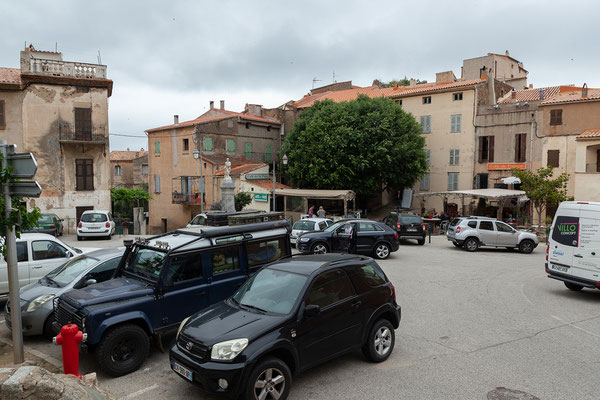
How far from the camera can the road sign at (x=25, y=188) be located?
592 cm

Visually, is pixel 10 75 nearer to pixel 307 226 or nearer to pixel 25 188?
pixel 307 226

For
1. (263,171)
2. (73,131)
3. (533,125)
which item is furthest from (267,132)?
(533,125)

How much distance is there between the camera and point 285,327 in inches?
207

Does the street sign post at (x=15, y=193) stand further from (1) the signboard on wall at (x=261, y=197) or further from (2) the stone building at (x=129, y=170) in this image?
(2) the stone building at (x=129, y=170)

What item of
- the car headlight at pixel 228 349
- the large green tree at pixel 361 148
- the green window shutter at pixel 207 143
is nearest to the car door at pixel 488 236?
the large green tree at pixel 361 148

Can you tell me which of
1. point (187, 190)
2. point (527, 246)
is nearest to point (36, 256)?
point (527, 246)

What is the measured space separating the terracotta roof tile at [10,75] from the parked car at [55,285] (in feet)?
73.5

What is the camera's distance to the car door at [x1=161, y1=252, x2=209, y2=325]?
6684 mm

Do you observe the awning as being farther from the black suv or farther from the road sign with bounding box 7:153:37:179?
the road sign with bounding box 7:153:37:179

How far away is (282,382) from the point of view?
203 inches

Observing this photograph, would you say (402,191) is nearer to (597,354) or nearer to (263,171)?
(263,171)

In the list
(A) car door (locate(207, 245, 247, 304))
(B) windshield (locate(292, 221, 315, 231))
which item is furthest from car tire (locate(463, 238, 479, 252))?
(A) car door (locate(207, 245, 247, 304))

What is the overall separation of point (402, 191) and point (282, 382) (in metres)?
34.5

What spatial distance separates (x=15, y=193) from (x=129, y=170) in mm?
59721
